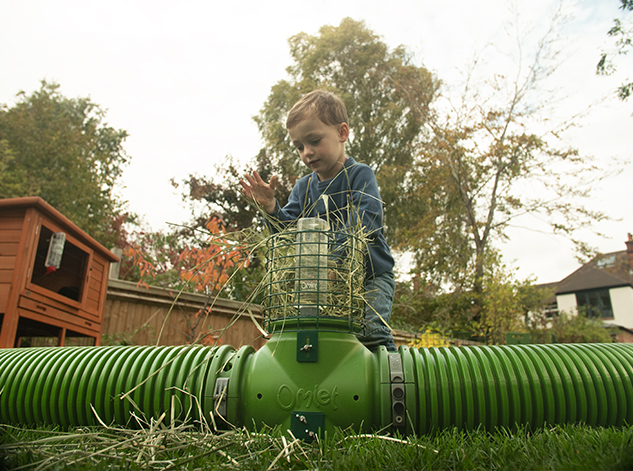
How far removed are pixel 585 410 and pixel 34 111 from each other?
77.7 ft

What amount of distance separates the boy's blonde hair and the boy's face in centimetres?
2

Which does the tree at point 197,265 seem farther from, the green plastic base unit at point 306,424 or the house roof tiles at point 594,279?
the house roof tiles at point 594,279

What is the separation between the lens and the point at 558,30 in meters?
13.6

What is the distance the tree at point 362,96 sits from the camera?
631 inches

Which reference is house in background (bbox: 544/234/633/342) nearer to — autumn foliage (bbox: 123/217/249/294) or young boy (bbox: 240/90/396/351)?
autumn foliage (bbox: 123/217/249/294)

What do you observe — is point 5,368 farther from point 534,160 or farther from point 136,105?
point 534,160

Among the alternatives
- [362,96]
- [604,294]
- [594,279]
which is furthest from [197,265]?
[594,279]

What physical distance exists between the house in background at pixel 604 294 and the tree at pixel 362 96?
18981 mm

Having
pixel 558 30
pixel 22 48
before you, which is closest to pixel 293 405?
pixel 22 48

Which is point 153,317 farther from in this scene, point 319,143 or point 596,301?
point 596,301

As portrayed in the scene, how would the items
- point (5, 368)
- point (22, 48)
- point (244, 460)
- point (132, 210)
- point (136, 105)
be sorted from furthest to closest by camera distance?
point (132, 210)
point (136, 105)
point (5, 368)
point (22, 48)
point (244, 460)

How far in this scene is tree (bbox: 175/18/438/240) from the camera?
16016mm

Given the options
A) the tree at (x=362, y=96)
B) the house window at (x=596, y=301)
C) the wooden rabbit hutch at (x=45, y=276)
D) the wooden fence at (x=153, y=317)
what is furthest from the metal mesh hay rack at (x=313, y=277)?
the house window at (x=596, y=301)

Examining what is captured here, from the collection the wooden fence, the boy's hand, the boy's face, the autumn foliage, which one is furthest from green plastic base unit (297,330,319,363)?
the wooden fence
